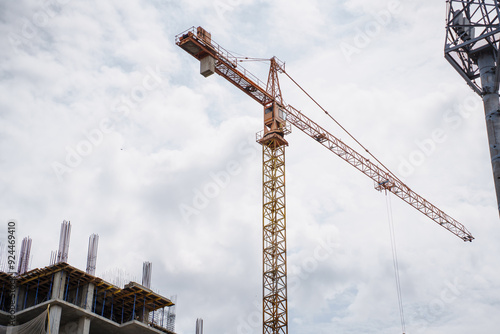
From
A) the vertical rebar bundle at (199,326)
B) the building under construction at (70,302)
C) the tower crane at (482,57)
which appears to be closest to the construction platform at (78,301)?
the building under construction at (70,302)

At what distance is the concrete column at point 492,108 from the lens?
14070 mm

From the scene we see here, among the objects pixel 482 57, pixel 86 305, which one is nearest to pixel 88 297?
pixel 86 305

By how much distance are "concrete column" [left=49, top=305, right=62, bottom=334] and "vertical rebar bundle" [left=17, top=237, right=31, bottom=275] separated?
6.32 meters

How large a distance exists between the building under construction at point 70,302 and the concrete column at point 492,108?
1426 inches

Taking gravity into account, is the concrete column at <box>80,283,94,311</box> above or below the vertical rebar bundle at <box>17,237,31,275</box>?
below

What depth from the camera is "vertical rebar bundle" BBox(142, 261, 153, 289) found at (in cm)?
5622

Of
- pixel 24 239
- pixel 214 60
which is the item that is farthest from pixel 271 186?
pixel 24 239

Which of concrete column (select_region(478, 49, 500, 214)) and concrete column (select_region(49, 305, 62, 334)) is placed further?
concrete column (select_region(49, 305, 62, 334))

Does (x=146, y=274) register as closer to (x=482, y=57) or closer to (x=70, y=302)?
(x=70, y=302)

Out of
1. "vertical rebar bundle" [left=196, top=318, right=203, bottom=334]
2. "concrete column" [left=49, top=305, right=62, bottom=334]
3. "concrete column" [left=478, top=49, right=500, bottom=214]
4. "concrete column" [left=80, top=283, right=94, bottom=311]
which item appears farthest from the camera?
"vertical rebar bundle" [left=196, top=318, right=203, bottom=334]

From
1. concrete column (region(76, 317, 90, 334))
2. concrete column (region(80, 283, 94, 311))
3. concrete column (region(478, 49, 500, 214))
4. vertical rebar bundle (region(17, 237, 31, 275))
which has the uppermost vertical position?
vertical rebar bundle (region(17, 237, 31, 275))

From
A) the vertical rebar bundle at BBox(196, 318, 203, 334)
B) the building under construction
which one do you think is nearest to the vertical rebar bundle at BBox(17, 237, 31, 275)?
the building under construction

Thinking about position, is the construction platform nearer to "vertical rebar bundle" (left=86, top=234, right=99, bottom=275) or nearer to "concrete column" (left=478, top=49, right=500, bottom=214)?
"vertical rebar bundle" (left=86, top=234, right=99, bottom=275)

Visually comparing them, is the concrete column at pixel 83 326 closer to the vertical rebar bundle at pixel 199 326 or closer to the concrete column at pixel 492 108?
the vertical rebar bundle at pixel 199 326
